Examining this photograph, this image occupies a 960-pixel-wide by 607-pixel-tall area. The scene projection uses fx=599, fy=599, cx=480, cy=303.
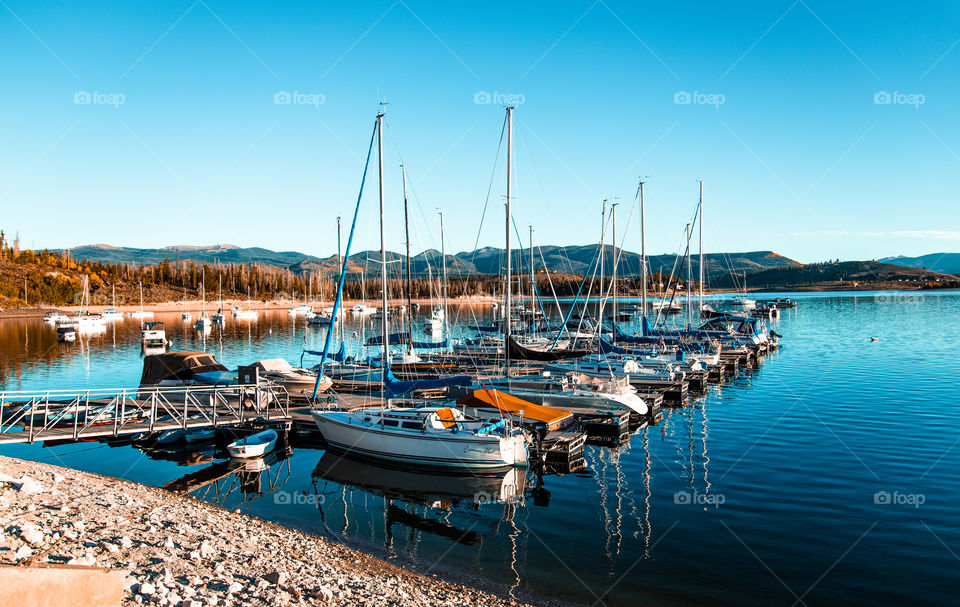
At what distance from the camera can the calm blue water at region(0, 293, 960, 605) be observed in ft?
46.1

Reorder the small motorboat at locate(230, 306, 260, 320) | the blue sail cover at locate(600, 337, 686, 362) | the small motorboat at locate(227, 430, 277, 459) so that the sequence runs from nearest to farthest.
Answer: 1. the small motorboat at locate(227, 430, 277, 459)
2. the blue sail cover at locate(600, 337, 686, 362)
3. the small motorboat at locate(230, 306, 260, 320)

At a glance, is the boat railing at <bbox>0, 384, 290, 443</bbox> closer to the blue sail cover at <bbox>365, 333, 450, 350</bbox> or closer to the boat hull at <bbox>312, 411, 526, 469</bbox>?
the boat hull at <bbox>312, 411, 526, 469</bbox>

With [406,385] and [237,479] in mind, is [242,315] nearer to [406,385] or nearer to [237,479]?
[406,385]

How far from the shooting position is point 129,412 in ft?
87.0

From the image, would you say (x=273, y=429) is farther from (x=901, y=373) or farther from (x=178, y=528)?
(x=901, y=373)

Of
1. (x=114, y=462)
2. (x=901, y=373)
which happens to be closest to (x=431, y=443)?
(x=114, y=462)

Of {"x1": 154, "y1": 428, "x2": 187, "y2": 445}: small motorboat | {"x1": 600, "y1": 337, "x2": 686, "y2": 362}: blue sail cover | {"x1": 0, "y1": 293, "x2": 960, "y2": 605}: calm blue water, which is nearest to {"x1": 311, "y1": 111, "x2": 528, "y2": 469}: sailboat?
{"x1": 0, "y1": 293, "x2": 960, "y2": 605}: calm blue water

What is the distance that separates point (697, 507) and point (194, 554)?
14.3m

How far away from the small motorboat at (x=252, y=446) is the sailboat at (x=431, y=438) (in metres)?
2.84

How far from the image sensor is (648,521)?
58.0ft

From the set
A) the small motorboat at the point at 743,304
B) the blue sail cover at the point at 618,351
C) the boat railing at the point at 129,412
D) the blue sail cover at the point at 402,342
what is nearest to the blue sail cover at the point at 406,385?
the boat railing at the point at 129,412

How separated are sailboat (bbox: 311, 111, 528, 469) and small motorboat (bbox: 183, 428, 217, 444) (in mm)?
6334

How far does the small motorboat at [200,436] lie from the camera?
26.9 meters

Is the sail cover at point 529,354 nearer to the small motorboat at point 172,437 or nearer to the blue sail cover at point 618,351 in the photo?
the blue sail cover at point 618,351
